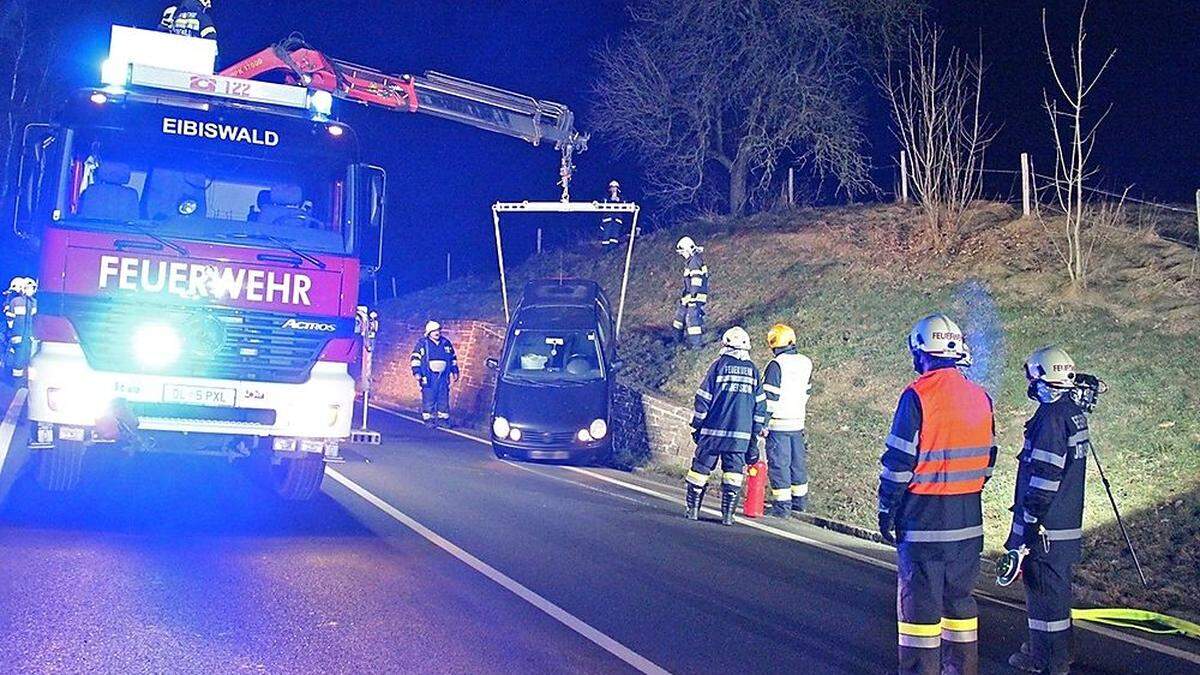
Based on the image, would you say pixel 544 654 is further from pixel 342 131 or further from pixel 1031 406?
pixel 1031 406

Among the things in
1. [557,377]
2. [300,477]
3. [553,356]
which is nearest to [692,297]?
[553,356]

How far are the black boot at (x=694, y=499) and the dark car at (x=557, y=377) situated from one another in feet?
13.5

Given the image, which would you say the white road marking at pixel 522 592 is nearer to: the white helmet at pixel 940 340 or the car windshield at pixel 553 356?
the white helmet at pixel 940 340

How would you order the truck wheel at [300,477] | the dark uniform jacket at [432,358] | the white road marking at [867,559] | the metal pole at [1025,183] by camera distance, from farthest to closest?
1. the dark uniform jacket at [432,358]
2. the metal pole at [1025,183]
3. the truck wheel at [300,477]
4. the white road marking at [867,559]

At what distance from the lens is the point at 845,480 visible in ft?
43.7

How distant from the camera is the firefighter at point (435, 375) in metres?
20.9

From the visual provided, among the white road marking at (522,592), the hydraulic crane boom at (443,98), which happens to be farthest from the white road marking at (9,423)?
the hydraulic crane boom at (443,98)

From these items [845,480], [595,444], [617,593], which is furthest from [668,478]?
[617,593]

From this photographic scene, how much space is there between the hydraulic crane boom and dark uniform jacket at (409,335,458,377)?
4.44 metres

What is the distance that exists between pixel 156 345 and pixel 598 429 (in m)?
7.30

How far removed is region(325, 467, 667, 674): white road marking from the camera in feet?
21.0

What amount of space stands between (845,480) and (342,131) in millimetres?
6673

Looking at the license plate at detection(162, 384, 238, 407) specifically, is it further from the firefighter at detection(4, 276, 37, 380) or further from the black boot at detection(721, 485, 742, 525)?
the firefighter at detection(4, 276, 37, 380)

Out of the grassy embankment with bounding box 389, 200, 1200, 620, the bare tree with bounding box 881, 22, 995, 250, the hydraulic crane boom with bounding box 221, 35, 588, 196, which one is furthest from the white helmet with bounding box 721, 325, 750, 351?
the bare tree with bounding box 881, 22, 995, 250
